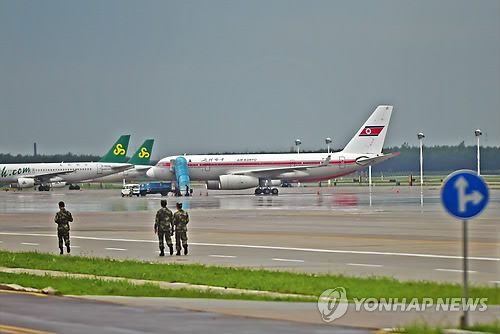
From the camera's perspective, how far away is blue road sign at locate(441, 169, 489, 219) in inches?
470

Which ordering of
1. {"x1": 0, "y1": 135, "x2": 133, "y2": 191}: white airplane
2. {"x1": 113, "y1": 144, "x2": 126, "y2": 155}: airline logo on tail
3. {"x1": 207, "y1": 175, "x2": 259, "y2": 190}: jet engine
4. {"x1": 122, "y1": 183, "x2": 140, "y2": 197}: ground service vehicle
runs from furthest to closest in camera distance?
{"x1": 113, "y1": 144, "x2": 126, "y2": 155}: airline logo on tail, {"x1": 0, "y1": 135, "x2": 133, "y2": 191}: white airplane, {"x1": 122, "y1": 183, "x2": 140, "y2": 197}: ground service vehicle, {"x1": 207, "y1": 175, "x2": 259, "y2": 190}: jet engine

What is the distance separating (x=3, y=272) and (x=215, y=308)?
8951 millimetres

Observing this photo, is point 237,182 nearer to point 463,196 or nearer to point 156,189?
point 156,189

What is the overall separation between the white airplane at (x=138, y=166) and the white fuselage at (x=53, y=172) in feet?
15.1

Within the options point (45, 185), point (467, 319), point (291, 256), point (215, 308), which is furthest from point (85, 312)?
point (45, 185)

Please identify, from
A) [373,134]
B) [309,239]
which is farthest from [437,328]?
[373,134]

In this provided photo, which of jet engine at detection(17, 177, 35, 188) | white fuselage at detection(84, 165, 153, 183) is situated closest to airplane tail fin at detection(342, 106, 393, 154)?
white fuselage at detection(84, 165, 153, 183)

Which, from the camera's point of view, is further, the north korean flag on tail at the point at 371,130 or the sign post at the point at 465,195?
the north korean flag on tail at the point at 371,130

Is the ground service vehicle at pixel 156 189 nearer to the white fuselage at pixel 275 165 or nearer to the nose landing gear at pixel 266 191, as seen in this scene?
the white fuselage at pixel 275 165

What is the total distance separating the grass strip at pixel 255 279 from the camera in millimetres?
16250

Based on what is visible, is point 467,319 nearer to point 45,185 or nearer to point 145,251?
point 145,251

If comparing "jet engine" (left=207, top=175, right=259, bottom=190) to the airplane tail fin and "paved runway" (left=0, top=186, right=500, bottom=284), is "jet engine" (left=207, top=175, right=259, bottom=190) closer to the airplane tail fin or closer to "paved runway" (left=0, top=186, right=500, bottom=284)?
the airplane tail fin

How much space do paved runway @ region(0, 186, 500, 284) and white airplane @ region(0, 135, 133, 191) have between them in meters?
63.5

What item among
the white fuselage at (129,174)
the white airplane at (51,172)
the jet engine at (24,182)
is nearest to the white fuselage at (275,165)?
the jet engine at (24,182)
